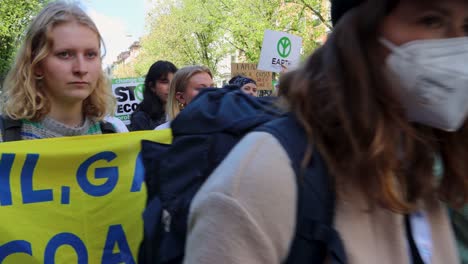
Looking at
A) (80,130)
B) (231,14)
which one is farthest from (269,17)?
(80,130)

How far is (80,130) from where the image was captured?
2523 millimetres

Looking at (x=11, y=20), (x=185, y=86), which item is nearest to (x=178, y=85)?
(x=185, y=86)

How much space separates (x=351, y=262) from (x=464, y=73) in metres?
0.51

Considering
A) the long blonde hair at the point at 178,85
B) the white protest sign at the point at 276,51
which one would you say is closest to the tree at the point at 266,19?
the white protest sign at the point at 276,51

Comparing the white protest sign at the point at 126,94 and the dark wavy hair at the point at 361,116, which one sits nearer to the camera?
the dark wavy hair at the point at 361,116

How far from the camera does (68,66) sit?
7.97 feet

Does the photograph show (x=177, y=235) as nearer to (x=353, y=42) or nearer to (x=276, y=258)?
(x=276, y=258)

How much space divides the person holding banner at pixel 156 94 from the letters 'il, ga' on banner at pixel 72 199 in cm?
264

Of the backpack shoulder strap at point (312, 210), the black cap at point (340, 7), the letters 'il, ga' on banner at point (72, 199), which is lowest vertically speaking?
the letters 'il, ga' on banner at point (72, 199)

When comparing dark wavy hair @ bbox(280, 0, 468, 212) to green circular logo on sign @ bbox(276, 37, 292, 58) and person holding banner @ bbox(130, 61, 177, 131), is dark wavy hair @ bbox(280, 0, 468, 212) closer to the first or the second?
person holding banner @ bbox(130, 61, 177, 131)

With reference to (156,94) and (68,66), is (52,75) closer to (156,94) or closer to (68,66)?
(68,66)

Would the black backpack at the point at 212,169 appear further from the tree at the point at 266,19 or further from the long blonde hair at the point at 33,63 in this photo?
the tree at the point at 266,19

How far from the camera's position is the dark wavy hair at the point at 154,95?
204 inches

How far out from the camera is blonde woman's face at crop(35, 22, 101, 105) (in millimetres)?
2428
